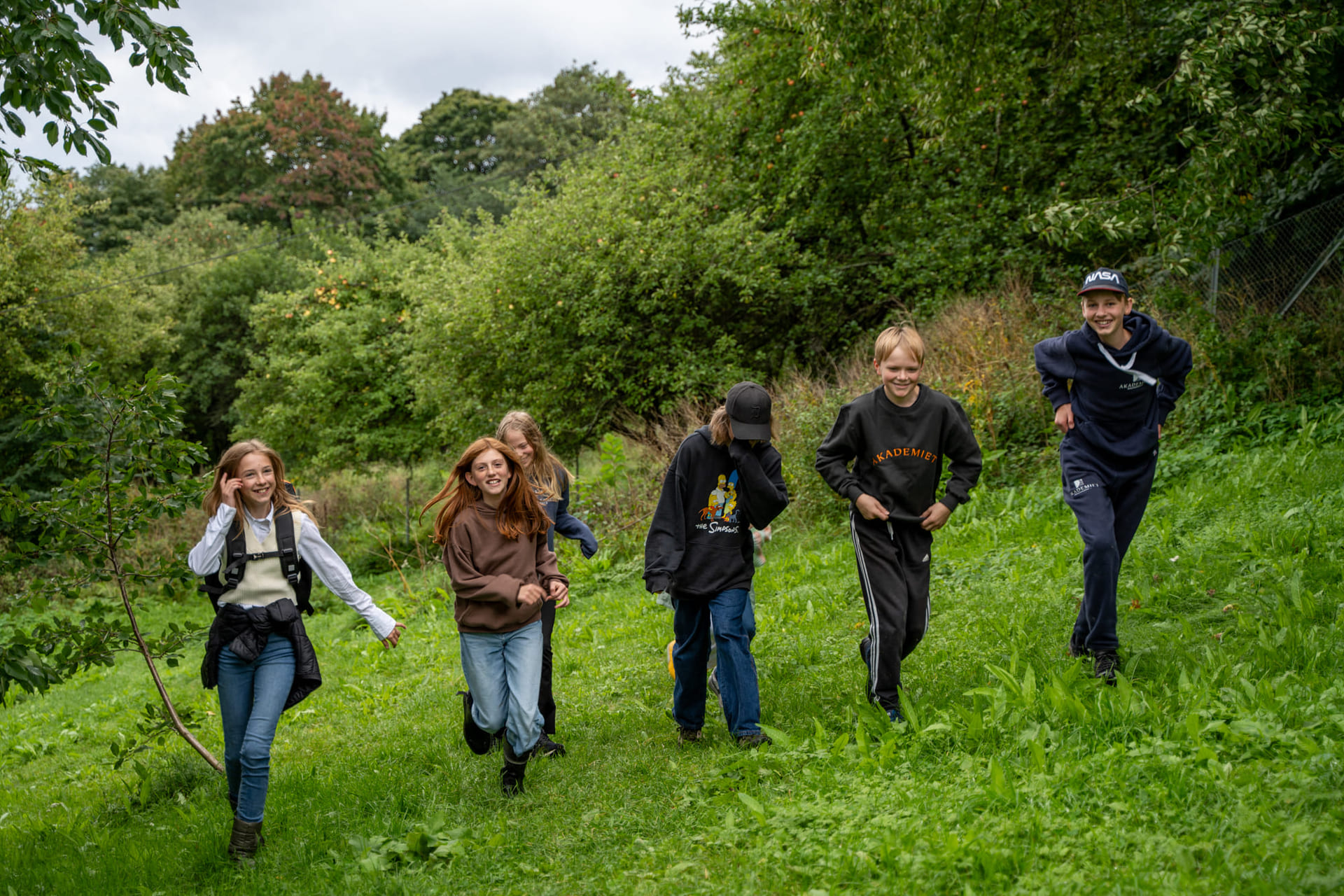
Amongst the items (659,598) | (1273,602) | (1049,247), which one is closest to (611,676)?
(659,598)

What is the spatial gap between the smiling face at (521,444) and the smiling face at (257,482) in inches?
59.3

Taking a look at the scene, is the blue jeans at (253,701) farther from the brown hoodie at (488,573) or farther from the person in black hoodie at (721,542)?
the person in black hoodie at (721,542)

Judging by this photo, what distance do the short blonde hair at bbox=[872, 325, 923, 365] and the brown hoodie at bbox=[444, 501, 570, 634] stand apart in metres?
2.06

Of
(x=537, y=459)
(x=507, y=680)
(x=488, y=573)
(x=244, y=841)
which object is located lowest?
(x=244, y=841)

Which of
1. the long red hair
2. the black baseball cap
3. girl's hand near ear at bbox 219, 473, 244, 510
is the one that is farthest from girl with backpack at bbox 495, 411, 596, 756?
girl's hand near ear at bbox 219, 473, 244, 510

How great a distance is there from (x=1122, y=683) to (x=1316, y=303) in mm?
7331

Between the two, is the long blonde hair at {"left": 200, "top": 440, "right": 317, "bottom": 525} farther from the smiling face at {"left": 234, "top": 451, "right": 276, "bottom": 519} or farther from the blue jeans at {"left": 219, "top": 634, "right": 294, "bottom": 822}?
the blue jeans at {"left": 219, "top": 634, "right": 294, "bottom": 822}

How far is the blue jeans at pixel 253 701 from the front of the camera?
4496mm

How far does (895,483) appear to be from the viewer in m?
4.82

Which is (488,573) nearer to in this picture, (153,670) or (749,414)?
(749,414)

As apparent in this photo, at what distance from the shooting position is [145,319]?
31406 mm

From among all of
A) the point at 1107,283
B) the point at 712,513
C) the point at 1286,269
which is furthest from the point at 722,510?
the point at 1286,269

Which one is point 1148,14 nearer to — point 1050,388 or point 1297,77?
point 1297,77

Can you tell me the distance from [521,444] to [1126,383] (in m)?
3.38
